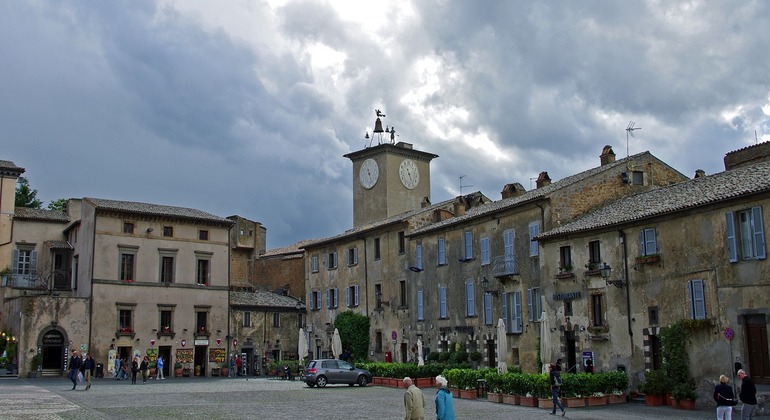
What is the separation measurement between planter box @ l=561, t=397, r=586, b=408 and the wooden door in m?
5.85

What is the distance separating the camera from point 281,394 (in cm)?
3578

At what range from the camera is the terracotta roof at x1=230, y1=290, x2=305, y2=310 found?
60.8m

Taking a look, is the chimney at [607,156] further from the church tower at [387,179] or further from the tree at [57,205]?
the tree at [57,205]

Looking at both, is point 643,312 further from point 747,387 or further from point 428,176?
→ point 428,176

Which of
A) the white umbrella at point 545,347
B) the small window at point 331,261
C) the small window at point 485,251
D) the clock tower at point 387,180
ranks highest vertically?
the clock tower at point 387,180

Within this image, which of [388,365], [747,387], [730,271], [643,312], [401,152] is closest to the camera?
[747,387]

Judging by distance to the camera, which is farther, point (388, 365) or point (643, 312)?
point (388, 365)

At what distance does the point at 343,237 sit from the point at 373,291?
502 cm

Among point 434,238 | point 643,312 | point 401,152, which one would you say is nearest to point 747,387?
point 643,312

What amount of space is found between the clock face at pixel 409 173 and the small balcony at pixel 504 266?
88.2 feet

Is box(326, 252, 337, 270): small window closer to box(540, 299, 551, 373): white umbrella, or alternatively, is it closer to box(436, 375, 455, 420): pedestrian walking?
box(540, 299, 551, 373): white umbrella

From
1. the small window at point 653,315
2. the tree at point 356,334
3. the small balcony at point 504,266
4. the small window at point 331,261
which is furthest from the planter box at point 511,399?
the small window at point 331,261

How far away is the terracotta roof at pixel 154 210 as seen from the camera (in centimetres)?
5450

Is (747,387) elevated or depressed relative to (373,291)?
depressed
